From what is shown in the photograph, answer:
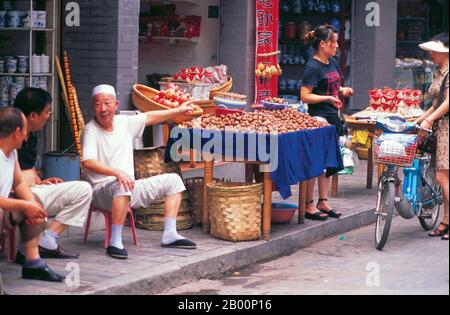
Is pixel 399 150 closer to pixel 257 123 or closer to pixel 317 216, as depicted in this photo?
→ pixel 257 123

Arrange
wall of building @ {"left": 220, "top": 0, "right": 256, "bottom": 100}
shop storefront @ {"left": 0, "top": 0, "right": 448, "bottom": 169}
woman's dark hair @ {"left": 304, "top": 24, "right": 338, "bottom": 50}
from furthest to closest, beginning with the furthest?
wall of building @ {"left": 220, "top": 0, "right": 256, "bottom": 100} → shop storefront @ {"left": 0, "top": 0, "right": 448, "bottom": 169} → woman's dark hair @ {"left": 304, "top": 24, "right": 338, "bottom": 50}

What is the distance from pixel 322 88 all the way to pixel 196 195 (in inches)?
74.6

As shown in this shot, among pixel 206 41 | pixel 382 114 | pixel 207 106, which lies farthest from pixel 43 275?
pixel 206 41

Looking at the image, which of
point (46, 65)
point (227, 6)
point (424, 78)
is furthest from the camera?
point (424, 78)

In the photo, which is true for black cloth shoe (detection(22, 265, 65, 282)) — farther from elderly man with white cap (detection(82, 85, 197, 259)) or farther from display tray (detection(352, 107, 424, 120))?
display tray (detection(352, 107, 424, 120))

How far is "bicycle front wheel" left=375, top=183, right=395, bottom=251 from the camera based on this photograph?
9.73 m

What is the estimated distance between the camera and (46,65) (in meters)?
11.2

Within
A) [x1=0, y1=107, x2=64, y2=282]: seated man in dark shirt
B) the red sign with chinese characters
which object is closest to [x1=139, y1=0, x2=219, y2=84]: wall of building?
the red sign with chinese characters

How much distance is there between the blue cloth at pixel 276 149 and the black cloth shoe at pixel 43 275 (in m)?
2.49

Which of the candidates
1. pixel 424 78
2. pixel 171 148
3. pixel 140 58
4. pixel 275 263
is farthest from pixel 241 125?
pixel 424 78

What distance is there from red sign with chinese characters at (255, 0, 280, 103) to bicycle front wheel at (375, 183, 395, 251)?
453 centimetres
